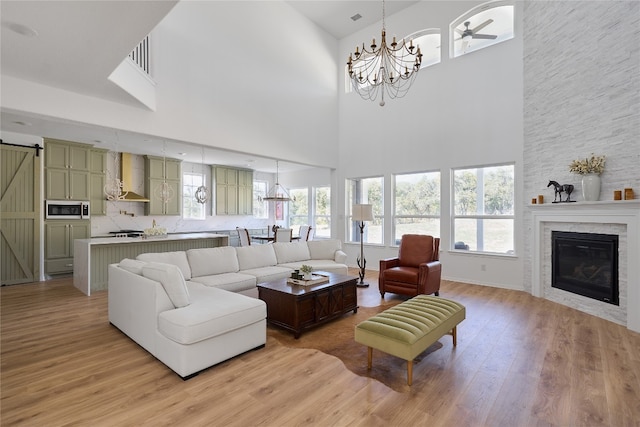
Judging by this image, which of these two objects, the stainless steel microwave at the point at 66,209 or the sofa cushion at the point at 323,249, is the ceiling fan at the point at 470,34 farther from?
the stainless steel microwave at the point at 66,209

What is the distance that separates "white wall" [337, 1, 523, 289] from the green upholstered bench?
3.48 meters

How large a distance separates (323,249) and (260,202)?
5423mm

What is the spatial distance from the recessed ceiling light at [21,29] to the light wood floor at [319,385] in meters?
2.80

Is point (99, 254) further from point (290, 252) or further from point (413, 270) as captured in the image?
point (413, 270)

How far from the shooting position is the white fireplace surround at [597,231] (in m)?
3.60

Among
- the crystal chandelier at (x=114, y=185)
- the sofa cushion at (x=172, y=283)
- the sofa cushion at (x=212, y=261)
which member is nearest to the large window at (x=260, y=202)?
the crystal chandelier at (x=114, y=185)

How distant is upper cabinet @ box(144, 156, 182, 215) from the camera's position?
7703 mm

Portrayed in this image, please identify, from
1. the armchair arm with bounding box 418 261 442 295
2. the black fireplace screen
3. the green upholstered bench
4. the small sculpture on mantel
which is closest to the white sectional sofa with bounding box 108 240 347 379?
the green upholstered bench

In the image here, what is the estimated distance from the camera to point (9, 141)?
18.4 feet

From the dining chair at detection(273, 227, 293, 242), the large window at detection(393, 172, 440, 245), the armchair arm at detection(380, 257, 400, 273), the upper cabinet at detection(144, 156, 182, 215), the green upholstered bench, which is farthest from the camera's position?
the upper cabinet at detection(144, 156, 182, 215)

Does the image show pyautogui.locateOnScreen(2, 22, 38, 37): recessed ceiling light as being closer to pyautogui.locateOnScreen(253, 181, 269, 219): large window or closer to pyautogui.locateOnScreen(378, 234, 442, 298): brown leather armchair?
pyautogui.locateOnScreen(378, 234, 442, 298): brown leather armchair

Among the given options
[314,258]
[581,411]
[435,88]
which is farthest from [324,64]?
[581,411]

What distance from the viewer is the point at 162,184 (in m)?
7.82

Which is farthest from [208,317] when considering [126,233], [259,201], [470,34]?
[259,201]
